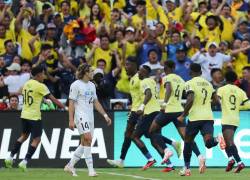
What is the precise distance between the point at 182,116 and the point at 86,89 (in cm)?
223

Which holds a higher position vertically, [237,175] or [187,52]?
[187,52]

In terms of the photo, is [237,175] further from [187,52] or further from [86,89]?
[187,52]

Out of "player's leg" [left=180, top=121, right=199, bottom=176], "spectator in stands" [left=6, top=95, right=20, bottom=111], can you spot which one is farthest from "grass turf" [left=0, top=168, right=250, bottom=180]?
"spectator in stands" [left=6, top=95, right=20, bottom=111]

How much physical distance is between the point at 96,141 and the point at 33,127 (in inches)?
113

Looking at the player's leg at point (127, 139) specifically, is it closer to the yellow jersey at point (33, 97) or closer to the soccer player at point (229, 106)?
the yellow jersey at point (33, 97)

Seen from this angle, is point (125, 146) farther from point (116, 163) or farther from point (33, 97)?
point (33, 97)

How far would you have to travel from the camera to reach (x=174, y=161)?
84.2 feet

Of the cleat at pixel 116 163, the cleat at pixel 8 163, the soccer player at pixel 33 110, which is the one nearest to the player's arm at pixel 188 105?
the soccer player at pixel 33 110

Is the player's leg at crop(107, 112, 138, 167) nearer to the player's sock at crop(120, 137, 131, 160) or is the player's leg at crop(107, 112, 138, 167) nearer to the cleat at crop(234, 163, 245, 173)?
the player's sock at crop(120, 137, 131, 160)

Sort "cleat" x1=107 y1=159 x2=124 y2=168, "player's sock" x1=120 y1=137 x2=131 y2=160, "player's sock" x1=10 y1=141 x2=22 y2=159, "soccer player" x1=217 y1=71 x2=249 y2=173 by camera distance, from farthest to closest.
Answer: "cleat" x1=107 y1=159 x2=124 y2=168 → "player's sock" x1=120 y1=137 x2=131 y2=160 → "player's sock" x1=10 y1=141 x2=22 y2=159 → "soccer player" x1=217 y1=71 x2=249 y2=173

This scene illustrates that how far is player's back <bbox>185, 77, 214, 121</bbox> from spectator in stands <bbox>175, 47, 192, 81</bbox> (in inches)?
221

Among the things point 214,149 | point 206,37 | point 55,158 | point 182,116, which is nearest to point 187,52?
point 206,37

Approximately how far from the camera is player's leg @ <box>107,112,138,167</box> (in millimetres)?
24328

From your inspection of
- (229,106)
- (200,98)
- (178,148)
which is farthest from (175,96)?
(200,98)
